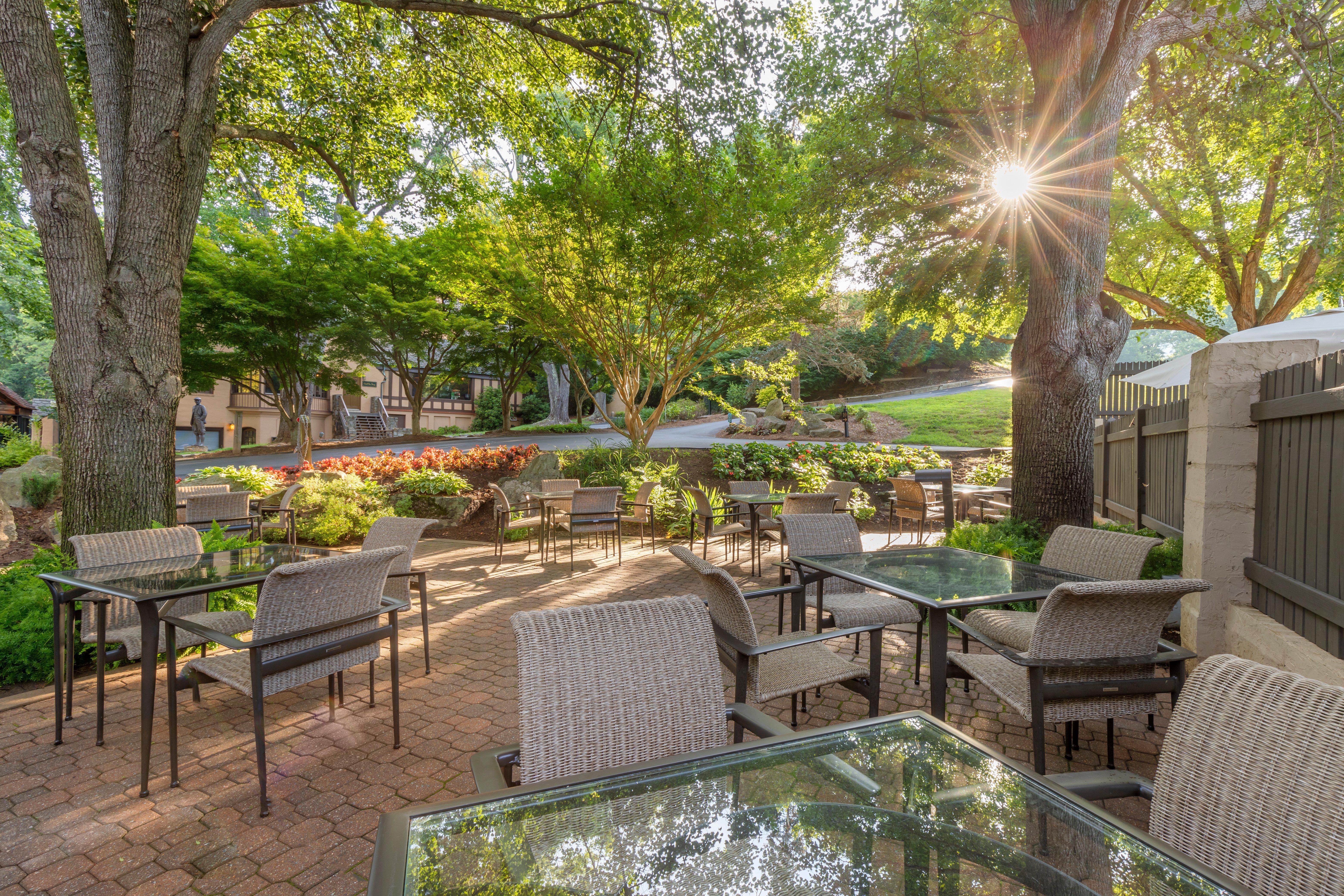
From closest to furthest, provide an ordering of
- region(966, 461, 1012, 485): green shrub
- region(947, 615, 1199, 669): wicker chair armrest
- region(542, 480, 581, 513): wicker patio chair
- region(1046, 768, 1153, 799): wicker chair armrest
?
region(1046, 768, 1153, 799): wicker chair armrest, region(947, 615, 1199, 669): wicker chair armrest, region(542, 480, 581, 513): wicker patio chair, region(966, 461, 1012, 485): green shrub

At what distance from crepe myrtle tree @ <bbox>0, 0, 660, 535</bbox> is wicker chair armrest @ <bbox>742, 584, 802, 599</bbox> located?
4531 millimetres

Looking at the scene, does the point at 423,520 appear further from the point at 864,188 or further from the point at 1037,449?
the point at 864,188

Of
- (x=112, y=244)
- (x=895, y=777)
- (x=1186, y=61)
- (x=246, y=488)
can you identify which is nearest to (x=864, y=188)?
(x=1186, y=61)

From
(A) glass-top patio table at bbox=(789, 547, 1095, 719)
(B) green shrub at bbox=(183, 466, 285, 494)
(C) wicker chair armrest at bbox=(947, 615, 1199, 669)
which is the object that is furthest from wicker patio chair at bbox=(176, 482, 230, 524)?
(C) wicker chair armrest at bbox=(947, 615, 1199, 669)

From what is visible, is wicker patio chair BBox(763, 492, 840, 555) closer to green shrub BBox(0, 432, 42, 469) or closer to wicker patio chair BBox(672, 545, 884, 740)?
wicker patio chair BBox(672, 545, 884, 740)

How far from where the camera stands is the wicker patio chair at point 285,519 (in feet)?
24.7

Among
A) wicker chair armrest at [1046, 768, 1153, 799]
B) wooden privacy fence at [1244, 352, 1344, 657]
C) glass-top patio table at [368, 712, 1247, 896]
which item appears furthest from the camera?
wooden privacy fence at [1244, 352, 1344, 657]

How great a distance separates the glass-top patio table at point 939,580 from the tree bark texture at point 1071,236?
9.16 feet

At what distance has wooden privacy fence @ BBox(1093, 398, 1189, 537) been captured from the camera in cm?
531

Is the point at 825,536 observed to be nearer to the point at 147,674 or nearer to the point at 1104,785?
the point at 1104,785

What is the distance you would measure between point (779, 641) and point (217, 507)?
644 cm

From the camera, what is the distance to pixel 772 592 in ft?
10.5

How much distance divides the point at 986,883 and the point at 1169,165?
15.3m

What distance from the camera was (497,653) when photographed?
14.8 feet
